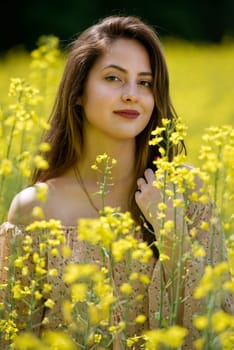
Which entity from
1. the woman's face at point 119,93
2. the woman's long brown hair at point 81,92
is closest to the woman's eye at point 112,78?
the woman's face at point 119,93

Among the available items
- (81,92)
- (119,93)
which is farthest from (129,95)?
(81,92)

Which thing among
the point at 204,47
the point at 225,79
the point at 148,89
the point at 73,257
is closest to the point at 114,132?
the point at 148,89

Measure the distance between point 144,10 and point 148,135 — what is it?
11565mm

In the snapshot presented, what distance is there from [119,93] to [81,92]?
0.72ft

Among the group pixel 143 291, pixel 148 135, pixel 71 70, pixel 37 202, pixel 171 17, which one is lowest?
pixel 143 291

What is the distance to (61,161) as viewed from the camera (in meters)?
3.29

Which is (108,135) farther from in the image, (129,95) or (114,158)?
(129,95)

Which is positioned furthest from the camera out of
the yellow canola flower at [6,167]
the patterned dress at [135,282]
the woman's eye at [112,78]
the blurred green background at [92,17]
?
the blurred green background at [92,17]

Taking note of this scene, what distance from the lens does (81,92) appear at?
10.6 feet

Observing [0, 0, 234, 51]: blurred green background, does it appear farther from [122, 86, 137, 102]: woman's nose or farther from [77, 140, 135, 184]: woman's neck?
[122, 86, 137, 102]: woman's nose

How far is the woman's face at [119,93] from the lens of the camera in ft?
10.00

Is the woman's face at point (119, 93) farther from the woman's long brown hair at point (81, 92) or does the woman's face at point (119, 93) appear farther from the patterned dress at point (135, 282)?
the patterned dress at point (135, 282)

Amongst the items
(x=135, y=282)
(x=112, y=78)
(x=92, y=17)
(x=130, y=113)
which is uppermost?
(x=92, y=17)

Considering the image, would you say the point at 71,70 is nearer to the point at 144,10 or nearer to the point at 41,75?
the point at 41,75
